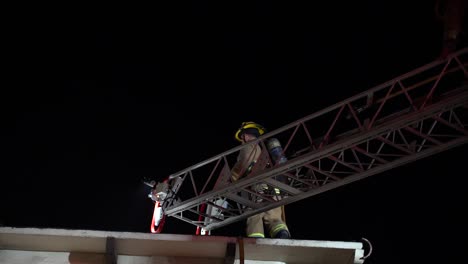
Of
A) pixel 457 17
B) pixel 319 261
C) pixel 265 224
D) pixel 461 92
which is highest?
pixel 457 17

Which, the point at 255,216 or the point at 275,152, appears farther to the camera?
the point at 255,216

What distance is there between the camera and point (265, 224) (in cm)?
962

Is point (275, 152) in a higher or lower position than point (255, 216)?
higher

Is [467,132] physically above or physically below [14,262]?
above

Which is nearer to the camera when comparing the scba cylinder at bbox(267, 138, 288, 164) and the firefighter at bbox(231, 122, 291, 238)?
the scba cylinder at bbox(267, 138, 288, 164)

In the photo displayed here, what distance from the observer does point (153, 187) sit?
10.4m

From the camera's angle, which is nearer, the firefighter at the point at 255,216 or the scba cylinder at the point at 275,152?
the scba cylinder at the point at 275,152

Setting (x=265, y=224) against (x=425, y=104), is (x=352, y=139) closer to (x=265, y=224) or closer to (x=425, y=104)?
(x=425, y=104)

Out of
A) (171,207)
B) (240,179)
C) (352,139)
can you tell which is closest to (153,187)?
(171,207)

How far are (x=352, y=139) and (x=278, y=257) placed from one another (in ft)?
8.30

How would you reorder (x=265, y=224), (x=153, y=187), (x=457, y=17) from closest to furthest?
(x=457, y=17) → (x=265, y=224) → (x=153, y=187)

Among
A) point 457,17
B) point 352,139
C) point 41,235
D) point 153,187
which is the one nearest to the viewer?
point 41,235

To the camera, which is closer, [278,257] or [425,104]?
[278,257]

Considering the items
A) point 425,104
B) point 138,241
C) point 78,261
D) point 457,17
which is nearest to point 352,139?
point 425,104
